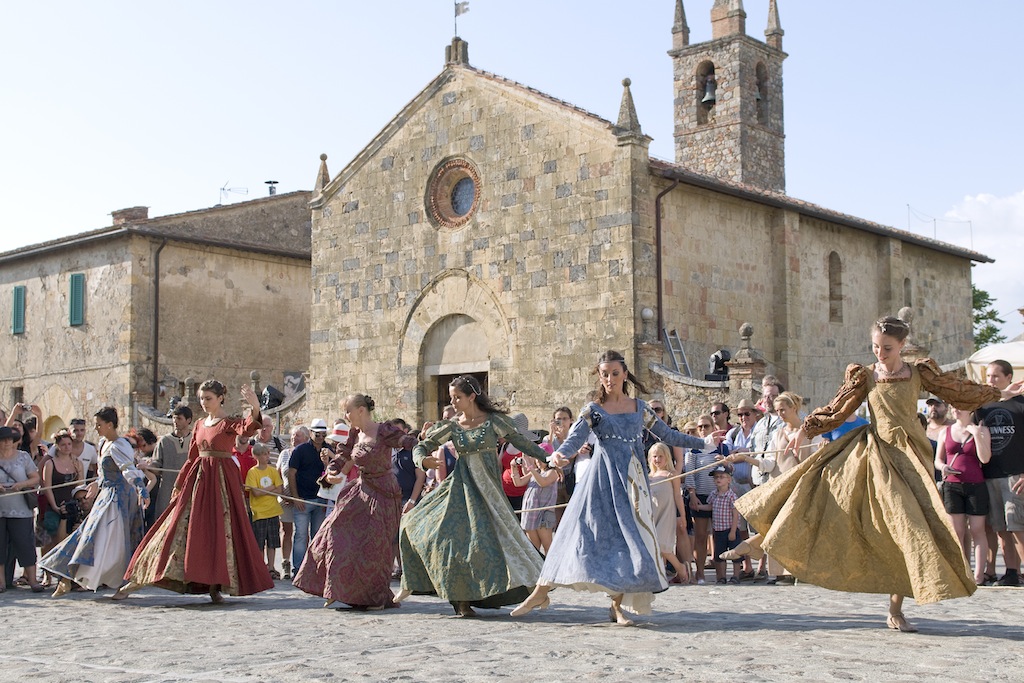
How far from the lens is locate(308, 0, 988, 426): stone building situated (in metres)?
21.2

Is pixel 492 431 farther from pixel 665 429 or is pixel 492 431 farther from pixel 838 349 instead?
pixel 838 349

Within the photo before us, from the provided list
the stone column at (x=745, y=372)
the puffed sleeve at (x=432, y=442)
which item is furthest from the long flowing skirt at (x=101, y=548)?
the stone column at (x=745, y=372)

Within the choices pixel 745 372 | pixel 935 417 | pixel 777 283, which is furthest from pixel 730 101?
pixel 935 417

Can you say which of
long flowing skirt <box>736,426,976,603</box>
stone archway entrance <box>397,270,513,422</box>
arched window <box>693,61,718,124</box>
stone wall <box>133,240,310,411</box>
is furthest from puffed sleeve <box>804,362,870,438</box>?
arched window <box>693,61,718,124</box>

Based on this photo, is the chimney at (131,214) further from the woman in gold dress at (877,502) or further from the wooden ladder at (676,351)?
the woman in gold dress at (877,502)

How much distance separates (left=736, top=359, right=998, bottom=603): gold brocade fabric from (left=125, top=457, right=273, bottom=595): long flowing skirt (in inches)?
158

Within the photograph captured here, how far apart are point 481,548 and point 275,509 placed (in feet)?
16.0

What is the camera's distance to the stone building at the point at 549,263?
833 inches

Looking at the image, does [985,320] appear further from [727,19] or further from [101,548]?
[101,548]

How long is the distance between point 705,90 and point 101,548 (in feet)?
99.9

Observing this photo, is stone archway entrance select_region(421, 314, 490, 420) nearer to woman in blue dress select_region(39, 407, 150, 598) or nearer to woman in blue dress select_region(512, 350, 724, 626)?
woman in blue dress select_region(39, 407, 150, 598)

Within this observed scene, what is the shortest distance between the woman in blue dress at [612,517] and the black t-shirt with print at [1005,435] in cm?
325

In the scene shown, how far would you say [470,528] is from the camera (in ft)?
27.7

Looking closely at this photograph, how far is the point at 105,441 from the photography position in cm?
1112
